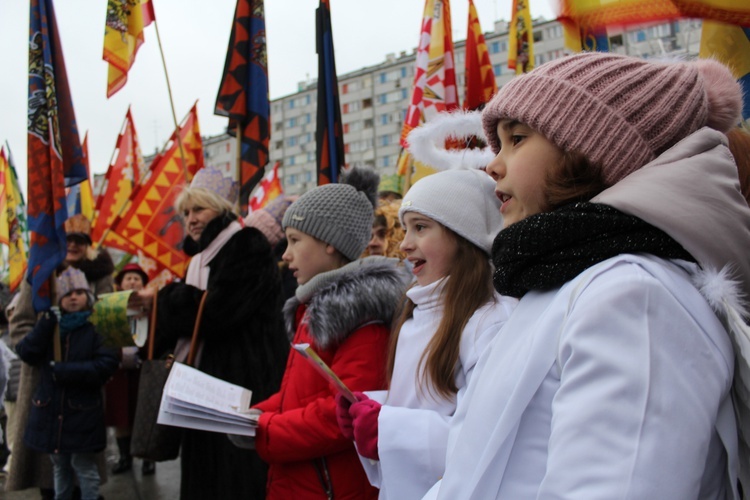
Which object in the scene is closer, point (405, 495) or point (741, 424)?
point (741, 424)

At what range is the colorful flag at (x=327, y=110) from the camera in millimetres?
4633

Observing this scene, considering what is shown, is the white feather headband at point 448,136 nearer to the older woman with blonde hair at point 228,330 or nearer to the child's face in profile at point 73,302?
the older woman with blonde hair at point 228,330

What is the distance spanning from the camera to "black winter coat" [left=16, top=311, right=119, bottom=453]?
432cm

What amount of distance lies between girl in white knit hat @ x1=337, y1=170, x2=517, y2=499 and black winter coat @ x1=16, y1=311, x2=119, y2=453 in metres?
3.22

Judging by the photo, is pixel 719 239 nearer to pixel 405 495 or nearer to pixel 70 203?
pixel 405 495

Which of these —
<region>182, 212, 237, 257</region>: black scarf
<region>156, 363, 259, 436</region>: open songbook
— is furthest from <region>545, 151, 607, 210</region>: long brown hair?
<region>182, 212, 237, 257</region>: black scarf

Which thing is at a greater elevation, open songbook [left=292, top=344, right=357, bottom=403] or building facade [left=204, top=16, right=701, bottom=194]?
building facade [left=204, top=16, right=701, bottom=194]

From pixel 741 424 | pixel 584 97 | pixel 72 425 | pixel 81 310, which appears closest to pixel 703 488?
pixel 741 424

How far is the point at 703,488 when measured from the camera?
2.74ft

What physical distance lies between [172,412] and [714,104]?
5.82 feet

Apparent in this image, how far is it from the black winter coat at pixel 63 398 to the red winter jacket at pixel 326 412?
8.54 ft

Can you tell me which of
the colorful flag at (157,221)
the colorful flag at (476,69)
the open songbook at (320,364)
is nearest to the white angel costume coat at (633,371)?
the open songbook at (320,364)

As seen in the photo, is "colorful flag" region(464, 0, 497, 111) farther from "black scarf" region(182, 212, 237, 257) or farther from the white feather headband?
the white feather headband

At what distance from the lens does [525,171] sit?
3.54ft
